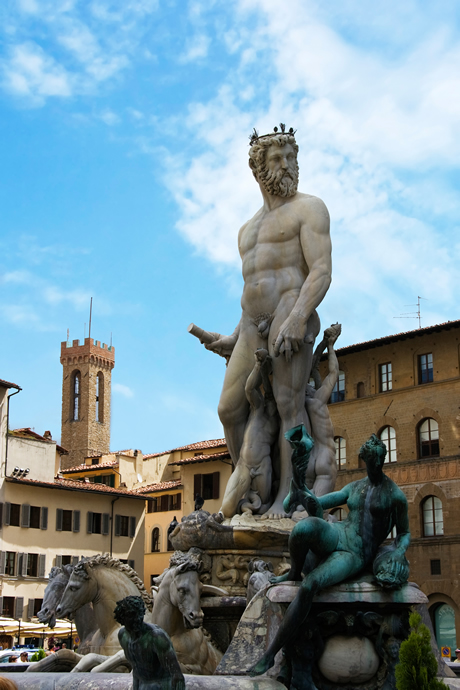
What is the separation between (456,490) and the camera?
46.9m

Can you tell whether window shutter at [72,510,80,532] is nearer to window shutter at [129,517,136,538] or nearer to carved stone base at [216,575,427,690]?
window shutter at [129,517,136,538]

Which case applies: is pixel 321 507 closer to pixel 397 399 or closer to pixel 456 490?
pixel 456 490

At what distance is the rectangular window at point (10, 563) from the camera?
5025cm

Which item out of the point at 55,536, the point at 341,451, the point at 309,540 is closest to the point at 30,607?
the point at 55,536

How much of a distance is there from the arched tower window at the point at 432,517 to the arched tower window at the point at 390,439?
330 cm

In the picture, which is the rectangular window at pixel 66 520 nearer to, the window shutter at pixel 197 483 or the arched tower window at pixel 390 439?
the window shutter at pixel 197 483

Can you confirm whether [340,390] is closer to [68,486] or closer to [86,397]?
[68,486]

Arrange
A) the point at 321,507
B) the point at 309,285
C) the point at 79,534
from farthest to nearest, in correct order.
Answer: the point at 79,534, the point at 309,285, the point at 321,507

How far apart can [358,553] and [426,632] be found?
0.92m

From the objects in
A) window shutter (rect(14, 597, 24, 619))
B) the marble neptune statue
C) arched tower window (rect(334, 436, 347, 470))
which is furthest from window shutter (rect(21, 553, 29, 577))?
the marble neptune statue

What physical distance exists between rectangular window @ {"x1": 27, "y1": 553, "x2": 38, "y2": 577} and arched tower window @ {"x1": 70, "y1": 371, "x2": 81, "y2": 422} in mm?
84951

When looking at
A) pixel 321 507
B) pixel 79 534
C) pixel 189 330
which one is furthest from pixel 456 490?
pixel 321 507

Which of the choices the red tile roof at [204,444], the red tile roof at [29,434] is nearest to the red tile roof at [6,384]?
the red tile roof at [29,434]

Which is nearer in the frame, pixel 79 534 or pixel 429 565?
pixel 429 565
